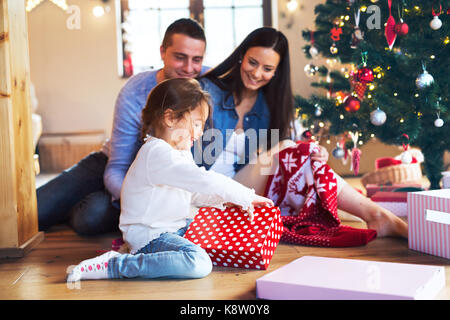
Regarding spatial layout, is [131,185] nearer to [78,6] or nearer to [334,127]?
[334,127]

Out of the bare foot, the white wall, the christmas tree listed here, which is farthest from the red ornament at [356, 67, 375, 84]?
the white wall

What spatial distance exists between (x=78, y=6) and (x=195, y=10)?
1020 mm

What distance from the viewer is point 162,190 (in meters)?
1.34

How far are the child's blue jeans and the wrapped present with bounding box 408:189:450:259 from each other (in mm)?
591

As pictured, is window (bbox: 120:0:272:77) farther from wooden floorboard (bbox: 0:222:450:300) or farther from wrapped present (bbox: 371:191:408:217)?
wooden floorboard (bbox: 0:222:450:300)

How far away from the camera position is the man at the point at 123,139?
1.77 metres

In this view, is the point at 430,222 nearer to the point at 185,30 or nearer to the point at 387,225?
the point at 387,225

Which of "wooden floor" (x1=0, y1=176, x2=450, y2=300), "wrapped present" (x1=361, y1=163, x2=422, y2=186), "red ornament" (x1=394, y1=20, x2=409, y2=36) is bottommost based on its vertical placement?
"wooden floor" (x1=0, y1=176, x2=450, y2=300)

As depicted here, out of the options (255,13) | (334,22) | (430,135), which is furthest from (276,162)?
(255,13)

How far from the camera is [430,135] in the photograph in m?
2.04

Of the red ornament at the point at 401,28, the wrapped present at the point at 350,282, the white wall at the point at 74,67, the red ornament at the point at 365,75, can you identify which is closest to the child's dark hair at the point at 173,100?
the wrapped present at the point at 350,282

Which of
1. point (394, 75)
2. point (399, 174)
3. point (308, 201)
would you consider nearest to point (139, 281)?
point (308, 201)

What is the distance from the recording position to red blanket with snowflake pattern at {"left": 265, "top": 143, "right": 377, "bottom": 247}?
1.50 m
